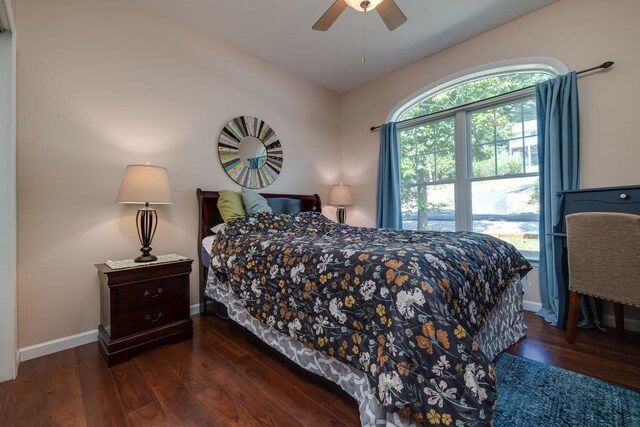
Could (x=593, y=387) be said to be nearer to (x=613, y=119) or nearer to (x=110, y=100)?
(x=613, y=119)

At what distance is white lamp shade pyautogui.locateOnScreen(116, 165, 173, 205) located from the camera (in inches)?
73.7

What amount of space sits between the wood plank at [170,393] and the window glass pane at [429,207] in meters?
3.02

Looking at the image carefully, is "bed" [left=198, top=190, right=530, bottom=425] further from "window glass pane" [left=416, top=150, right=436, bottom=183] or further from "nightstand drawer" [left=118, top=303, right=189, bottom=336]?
Answer: "window glass pane" [left=416, top=150, right=436, bottom=183]

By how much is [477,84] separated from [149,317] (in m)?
3.92

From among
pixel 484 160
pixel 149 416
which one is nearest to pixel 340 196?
pixel 484 160

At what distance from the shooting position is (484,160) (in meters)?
2.98

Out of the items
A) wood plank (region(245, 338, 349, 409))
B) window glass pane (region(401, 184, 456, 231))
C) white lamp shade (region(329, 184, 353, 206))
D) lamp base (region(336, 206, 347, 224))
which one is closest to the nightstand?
wood plank (region(245, 338, 349, 409))

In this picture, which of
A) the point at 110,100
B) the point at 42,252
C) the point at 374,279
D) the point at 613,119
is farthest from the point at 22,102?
the point at 613,119

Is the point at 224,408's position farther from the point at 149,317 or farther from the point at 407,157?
the point at 407,157

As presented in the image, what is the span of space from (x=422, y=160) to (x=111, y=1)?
351cm

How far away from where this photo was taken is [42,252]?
1875mm

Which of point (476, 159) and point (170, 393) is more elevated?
point (476, 159)

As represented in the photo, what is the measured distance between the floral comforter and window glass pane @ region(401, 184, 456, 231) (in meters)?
1.44

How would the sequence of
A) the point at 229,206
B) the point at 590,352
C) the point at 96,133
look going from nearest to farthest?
the point at 590,352
the point at 96,133
the point at 229,206
